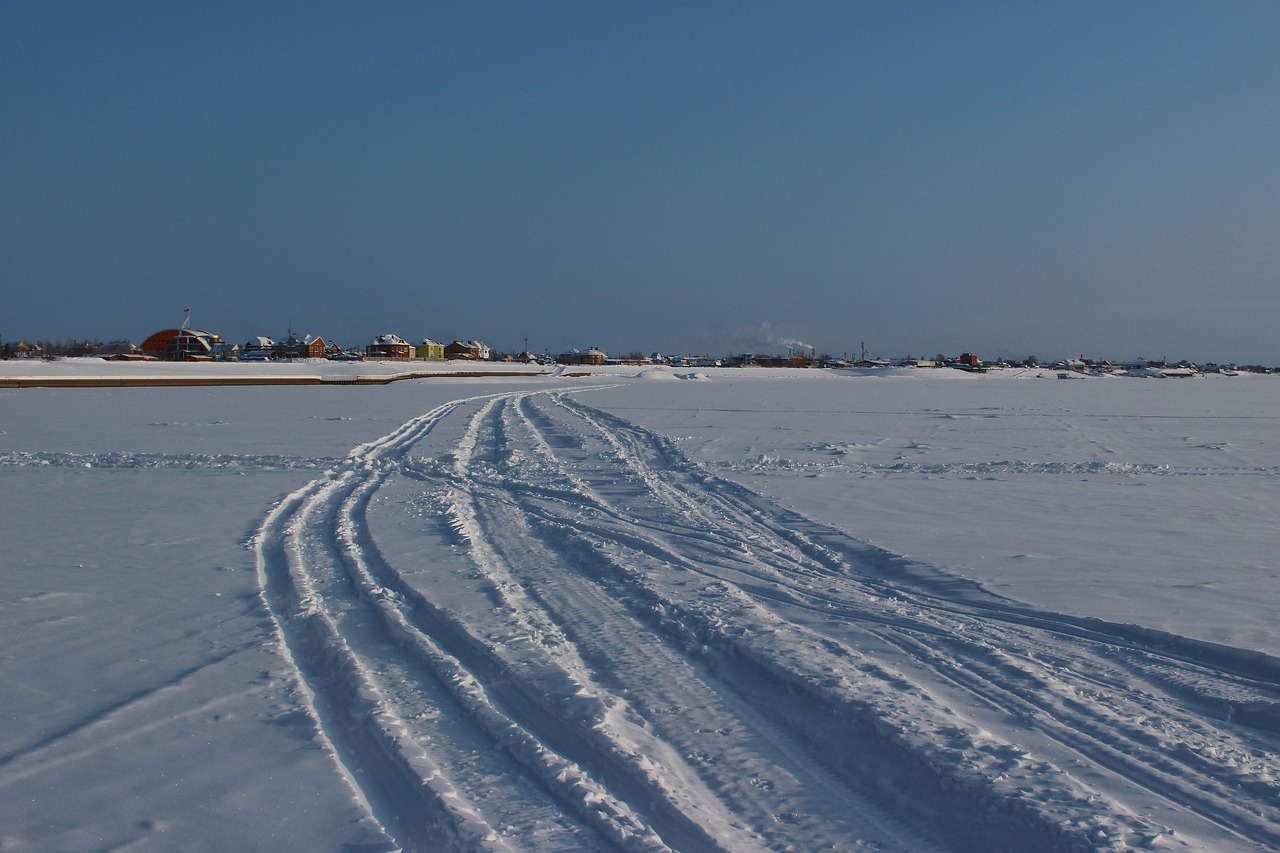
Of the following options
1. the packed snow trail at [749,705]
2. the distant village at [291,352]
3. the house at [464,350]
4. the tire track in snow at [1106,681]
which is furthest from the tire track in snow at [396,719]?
the house at [464,350]

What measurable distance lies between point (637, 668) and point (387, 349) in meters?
114

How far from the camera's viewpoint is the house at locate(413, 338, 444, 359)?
128m

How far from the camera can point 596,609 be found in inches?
206

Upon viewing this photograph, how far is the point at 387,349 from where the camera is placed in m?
113

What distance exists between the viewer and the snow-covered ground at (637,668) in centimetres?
294

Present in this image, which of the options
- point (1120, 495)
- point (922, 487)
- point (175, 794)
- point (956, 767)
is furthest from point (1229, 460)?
point (175, 794)

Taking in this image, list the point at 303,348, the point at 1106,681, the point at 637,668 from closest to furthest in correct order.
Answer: the point at 1106,681, the point at 637,668, the point at 303,348

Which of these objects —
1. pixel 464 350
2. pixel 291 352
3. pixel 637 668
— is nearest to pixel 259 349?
pixel 291 352

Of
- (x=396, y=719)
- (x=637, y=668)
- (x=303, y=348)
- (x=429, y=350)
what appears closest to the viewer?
(x=396, y=719)

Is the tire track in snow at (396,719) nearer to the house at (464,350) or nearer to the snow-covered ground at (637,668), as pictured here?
the snow-covered ground at (637,668)

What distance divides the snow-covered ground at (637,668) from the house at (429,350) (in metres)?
121

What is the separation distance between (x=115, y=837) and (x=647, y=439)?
13.1 metres

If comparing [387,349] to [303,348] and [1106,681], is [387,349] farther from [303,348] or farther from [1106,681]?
[1106,681]

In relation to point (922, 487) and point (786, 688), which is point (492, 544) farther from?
point (922, 487)
